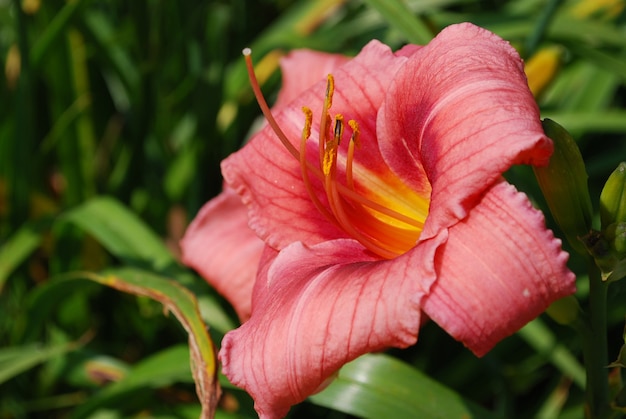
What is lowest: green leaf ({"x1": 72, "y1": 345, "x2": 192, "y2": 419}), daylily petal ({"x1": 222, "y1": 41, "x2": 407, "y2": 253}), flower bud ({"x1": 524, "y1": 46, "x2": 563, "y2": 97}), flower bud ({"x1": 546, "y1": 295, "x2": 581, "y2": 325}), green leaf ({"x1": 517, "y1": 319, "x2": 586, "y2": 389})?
green leaf ({"x1": 517, "y1": 319, "x2": 586, "y2": 389})

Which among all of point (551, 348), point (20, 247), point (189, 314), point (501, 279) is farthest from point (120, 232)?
point (501, 279)

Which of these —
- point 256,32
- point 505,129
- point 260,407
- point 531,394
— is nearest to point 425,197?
point 505,129

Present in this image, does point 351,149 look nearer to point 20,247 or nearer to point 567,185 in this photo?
point 567,185

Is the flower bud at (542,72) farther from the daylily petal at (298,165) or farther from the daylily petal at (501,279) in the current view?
the daylily petal at (501,279)

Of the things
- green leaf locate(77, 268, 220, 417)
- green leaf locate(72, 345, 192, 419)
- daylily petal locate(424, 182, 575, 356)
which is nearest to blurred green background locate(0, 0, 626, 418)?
green leaf locate(72, 345, 192, 419)

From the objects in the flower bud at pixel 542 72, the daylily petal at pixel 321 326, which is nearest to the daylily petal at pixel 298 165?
the daylily petal at pixel 321 326

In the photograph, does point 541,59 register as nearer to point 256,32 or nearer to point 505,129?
point 505,129

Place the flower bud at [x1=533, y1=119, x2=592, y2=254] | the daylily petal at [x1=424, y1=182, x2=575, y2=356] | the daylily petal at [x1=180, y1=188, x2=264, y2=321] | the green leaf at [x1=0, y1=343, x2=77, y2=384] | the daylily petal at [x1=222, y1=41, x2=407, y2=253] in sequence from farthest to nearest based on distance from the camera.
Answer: the green leaf at [x1=0, y1=343, x2=77, y2=384]
the daylily petal at [x1=180, y1=188, x2=264, y2=321]
the daylily petal at [x1=222, y1=41, x2=407, y2=253]
the flower bud at [x1=533, y1=119, x2=592, y2=254]
the daylily petal at [x1=424, y1=182, x2=575, y2=356]

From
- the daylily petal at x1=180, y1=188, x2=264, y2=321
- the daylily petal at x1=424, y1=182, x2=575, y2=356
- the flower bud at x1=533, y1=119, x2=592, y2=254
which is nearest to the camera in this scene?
the daylily petal at x1=424, y1=182, x2=575, y2=356

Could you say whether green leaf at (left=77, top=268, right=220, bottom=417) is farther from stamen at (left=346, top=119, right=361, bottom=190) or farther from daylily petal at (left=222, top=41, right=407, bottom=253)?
stamen at (left=346, top=119, right=361, bottom=190)
